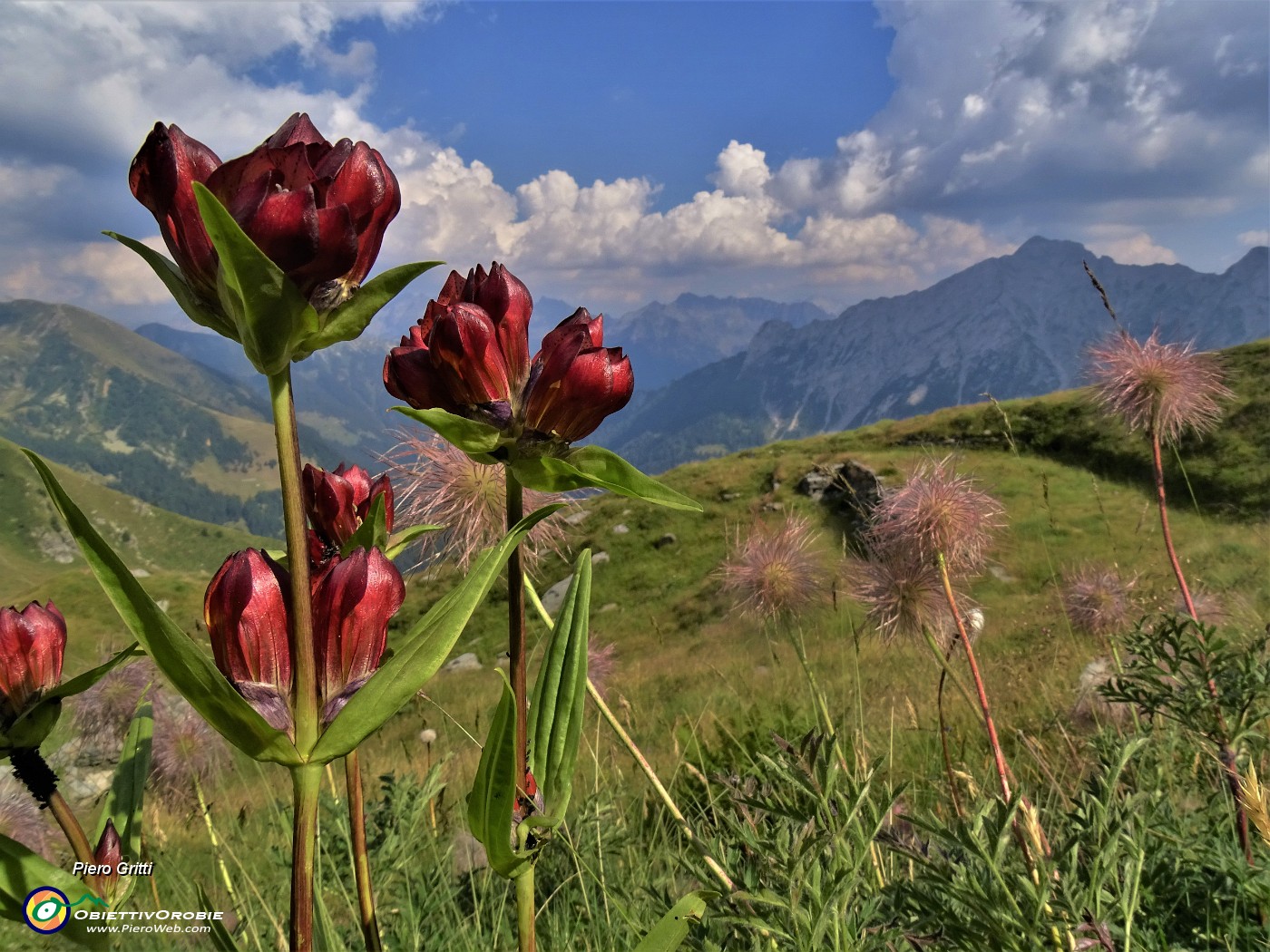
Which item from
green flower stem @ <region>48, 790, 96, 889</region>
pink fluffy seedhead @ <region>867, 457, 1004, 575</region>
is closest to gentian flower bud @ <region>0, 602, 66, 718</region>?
green flower stem @ <region>48, 790, 96, 889</region>

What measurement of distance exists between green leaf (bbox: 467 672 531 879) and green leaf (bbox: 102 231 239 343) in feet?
2.04

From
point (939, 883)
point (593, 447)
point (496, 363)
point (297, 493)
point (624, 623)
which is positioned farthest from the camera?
point (624, 623)

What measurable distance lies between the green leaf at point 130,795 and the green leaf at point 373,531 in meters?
0.59

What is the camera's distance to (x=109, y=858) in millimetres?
1375

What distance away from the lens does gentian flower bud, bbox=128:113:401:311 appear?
939 millimetres

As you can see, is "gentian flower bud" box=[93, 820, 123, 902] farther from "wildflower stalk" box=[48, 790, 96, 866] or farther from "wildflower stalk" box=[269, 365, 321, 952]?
"wildflower stalk" box=[269, 365, 321, 952]

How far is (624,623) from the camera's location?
28281 mm

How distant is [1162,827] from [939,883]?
906 mm

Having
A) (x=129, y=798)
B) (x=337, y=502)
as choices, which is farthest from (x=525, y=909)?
(x=337, y=502)

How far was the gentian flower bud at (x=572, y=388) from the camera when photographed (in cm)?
128

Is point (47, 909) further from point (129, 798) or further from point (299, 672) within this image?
point (299, 672)

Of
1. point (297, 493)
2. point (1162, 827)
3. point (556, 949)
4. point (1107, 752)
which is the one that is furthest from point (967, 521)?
point (297, 493)

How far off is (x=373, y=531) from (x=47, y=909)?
2.51ft

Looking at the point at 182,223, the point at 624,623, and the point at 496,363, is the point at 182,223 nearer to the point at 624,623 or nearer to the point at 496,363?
the point at 496,363
